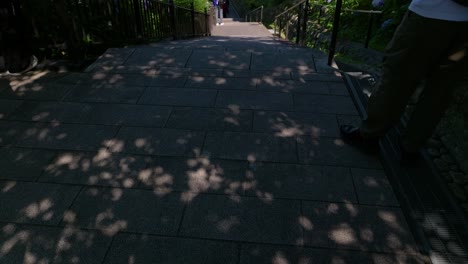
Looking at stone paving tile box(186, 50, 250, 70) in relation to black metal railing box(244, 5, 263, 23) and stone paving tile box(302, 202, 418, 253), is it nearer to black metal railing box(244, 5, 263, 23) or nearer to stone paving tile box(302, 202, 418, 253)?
stone paving tile box(302, 202, 418, 253)

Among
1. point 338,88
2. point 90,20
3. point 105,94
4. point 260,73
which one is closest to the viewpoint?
point 105,94

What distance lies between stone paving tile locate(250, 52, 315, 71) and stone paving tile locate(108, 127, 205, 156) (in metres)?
1.87

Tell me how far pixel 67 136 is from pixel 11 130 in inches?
24.4

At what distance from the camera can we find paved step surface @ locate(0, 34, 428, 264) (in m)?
2.09

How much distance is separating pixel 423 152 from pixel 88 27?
16.8 ft

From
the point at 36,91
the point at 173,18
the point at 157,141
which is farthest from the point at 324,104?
the point at 173,18

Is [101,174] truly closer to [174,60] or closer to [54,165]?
[54,165]

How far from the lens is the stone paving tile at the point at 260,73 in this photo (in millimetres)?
4395

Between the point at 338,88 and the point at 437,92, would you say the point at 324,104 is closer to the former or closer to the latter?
the point at 338,88

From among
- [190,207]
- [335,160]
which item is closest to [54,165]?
[190,207]

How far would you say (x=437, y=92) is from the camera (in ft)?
7.89

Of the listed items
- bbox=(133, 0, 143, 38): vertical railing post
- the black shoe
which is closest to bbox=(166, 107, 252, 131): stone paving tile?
the black shoe

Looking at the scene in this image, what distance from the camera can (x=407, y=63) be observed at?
2.36 meters

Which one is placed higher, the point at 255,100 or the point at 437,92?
the point at 437,92
